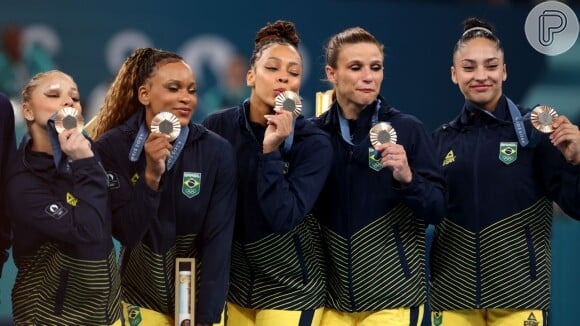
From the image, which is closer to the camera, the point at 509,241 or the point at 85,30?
the point at 509,241

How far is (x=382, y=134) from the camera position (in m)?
4.77

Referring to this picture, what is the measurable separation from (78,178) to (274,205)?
0.79 meters

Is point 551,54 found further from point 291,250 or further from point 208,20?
point 291,250

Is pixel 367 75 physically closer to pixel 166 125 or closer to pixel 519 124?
pixel 519 124

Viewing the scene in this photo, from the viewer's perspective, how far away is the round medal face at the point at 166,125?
461 cm

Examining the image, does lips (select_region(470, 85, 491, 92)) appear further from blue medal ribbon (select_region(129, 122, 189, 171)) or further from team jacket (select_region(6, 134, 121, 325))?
team jacket (select_region(6, 134, 121, 325))

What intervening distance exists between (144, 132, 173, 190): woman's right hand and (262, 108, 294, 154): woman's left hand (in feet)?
1.31

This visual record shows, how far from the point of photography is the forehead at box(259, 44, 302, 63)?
4.98m

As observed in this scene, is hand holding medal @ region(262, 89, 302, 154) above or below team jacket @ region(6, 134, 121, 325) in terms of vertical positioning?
above

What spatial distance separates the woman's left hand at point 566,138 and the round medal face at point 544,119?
0.07 feet

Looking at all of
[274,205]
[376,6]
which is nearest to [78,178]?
[274,205]

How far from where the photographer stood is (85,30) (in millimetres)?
8062

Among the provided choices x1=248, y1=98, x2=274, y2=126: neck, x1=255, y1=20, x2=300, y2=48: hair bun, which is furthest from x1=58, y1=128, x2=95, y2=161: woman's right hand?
x1=255, y1=20, x2=300, y2=48: hair bun

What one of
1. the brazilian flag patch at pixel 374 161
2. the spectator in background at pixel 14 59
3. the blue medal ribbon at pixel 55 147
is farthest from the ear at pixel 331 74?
the spectator in background at pixel 14 59
